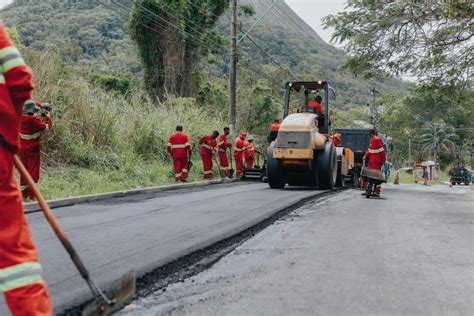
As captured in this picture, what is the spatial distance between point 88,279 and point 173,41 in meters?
29.5

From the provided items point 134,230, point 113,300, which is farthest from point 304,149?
point 113,300

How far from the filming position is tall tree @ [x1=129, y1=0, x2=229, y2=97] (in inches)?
1241

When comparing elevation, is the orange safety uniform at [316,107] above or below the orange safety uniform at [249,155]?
above

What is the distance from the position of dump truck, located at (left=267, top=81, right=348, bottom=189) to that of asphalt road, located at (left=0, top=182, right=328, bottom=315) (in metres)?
2.30

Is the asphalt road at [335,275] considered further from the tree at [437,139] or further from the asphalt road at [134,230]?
the tree at [437,139]

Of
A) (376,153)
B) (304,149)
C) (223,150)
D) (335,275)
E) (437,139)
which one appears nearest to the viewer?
(335,275)

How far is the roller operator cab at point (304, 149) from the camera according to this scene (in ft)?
47.7

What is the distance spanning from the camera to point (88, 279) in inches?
→ 136

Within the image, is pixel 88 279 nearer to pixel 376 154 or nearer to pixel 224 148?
pixel 376 154

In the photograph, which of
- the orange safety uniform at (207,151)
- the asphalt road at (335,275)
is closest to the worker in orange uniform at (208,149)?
the orange safety uniform at (207,151)

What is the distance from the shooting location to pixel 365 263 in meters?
5.93

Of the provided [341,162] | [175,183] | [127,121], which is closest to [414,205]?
[341,162]

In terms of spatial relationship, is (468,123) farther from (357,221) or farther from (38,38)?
(357,221)

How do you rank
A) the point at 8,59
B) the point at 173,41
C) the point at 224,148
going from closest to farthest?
the point at 8,59, the point at 224,148, the point at 173,41
